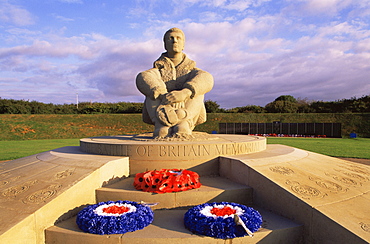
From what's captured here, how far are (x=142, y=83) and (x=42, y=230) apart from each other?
14.8ft

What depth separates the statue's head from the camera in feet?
24.0

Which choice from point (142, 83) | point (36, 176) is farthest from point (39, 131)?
point (36, 176)

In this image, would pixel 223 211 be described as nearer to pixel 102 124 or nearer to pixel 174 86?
pixel 174 86

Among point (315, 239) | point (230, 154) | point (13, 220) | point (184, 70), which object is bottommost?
point (315, 239)

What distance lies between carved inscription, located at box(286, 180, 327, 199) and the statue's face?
16.4ft

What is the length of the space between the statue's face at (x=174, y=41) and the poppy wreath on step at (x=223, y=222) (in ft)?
17.3

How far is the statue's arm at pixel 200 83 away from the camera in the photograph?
270 inches

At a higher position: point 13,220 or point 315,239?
point 13,220

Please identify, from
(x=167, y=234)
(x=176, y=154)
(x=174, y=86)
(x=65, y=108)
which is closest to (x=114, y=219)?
(x=167, y=234)

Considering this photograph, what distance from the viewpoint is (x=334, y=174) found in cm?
456

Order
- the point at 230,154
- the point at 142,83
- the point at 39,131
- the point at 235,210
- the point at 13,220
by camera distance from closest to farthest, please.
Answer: the point at 13,220 → the point at 235,210 → the point at 230,154 → the point at 142,83 → the point at 39,131

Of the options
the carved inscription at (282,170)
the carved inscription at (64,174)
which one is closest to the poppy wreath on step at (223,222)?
the carved inscription at (282,170)

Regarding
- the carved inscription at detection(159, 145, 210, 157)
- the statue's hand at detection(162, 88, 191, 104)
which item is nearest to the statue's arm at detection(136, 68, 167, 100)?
the statue's hand at detection(162, 88, 191, 104)

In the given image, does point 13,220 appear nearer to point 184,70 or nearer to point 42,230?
point 42,230
